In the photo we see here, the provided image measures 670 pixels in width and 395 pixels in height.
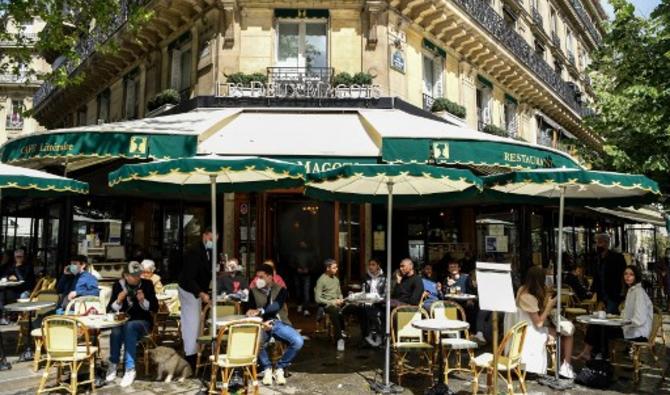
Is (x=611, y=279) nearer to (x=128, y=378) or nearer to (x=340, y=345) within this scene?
(x=340, y=345)

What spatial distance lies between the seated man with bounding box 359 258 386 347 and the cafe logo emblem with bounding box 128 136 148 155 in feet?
13.4

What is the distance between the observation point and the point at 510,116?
17891 mm

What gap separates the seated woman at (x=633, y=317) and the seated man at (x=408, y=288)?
2316mm

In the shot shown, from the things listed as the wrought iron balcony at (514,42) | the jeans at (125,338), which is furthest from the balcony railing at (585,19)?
the jeans at (125,338)

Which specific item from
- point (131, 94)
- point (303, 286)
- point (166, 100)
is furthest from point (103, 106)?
point (303, 286)

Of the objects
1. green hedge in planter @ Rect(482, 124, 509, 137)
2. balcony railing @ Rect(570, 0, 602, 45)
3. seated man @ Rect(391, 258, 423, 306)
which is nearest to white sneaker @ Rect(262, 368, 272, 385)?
seated man @ Rect(391, 258, 423, 306)

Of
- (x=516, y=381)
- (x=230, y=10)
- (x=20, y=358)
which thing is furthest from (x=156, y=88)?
(x=516, y=381)

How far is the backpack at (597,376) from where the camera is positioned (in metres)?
5.97

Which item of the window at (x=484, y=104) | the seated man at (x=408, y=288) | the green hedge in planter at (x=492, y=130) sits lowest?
the seated man at (x=408, y=288)

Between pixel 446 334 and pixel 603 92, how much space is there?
34.4ft

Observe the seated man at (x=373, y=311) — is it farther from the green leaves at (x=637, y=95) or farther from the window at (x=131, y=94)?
the window at (x=131, y=94)

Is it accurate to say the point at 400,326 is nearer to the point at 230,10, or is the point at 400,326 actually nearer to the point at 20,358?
the point at 20,358

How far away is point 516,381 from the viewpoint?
20.2 feet

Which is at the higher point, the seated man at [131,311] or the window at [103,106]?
the window at [103,106]
